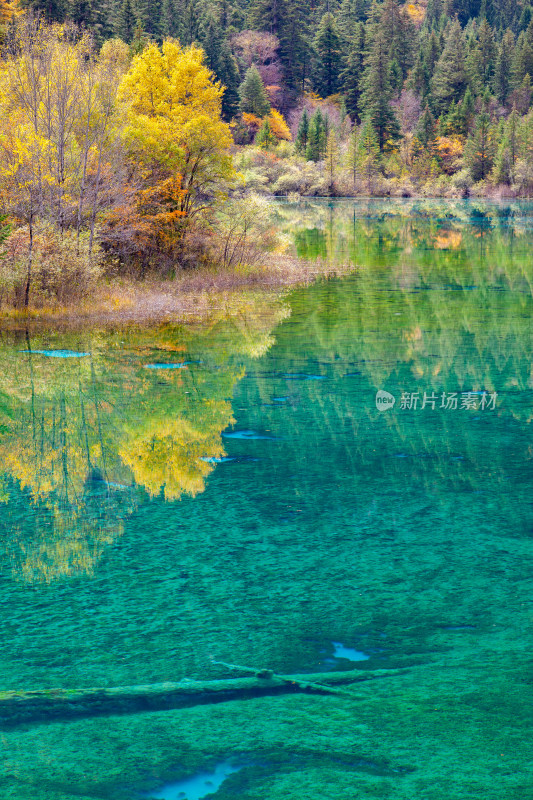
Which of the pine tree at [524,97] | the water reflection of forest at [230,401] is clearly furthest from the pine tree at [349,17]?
the water reflection of forest at [230,401]

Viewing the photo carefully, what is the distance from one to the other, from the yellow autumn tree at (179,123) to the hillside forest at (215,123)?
6 cm

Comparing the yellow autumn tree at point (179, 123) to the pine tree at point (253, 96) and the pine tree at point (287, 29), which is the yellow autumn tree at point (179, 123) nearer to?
the pine tree at point (253, 96)

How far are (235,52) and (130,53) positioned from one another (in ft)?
275

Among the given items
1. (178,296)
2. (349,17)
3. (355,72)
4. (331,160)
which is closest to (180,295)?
(178,296)

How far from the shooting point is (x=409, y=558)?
20.7 ft

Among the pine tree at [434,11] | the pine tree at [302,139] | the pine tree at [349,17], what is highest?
the pine tree at [434,11]

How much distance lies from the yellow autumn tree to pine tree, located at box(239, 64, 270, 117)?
83.8 m

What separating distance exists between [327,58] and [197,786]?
135m

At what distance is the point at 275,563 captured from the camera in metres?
6.23

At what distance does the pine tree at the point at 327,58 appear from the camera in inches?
4921

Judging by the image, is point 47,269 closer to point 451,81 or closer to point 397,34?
point 451,81

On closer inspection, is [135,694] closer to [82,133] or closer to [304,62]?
[82,133]

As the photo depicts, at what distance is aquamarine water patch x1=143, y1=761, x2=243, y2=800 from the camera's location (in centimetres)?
388

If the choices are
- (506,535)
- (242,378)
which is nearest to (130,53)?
(242,378)
